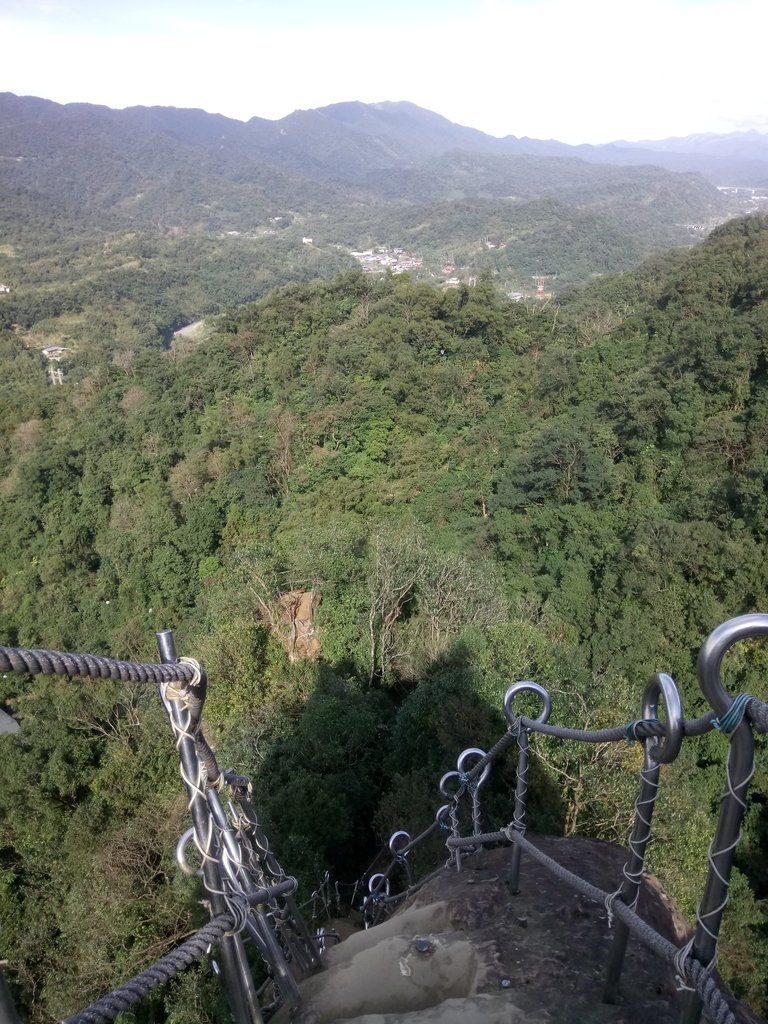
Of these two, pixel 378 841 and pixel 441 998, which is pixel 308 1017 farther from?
pixel 378 841

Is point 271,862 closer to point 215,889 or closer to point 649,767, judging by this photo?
point 215,889

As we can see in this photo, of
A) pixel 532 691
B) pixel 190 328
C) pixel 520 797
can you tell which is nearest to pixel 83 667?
pixel 532 691

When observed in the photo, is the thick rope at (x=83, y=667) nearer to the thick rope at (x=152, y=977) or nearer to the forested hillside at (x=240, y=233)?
the thick rope at (x=152, y=977)

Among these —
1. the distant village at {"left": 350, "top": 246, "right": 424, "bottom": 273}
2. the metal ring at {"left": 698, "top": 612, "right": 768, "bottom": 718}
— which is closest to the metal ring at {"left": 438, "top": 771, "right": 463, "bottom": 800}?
the metal ring at {"left": 698, "top": 612, "right": 768, "bottom": 718}

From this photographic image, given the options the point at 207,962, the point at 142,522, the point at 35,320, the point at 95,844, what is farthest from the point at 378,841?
the point at 35,320

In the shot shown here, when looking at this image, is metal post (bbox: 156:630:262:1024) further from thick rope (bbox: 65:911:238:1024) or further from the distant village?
the distant village

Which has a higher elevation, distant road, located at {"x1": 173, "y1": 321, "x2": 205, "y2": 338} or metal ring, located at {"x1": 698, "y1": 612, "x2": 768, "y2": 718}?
distant road, located at {"x1": 173, "y1": 321, "x2": 205, "y2": 338}

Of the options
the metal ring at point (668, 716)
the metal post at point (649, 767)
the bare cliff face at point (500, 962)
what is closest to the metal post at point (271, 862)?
the bare cliff face at point (500, 962)
